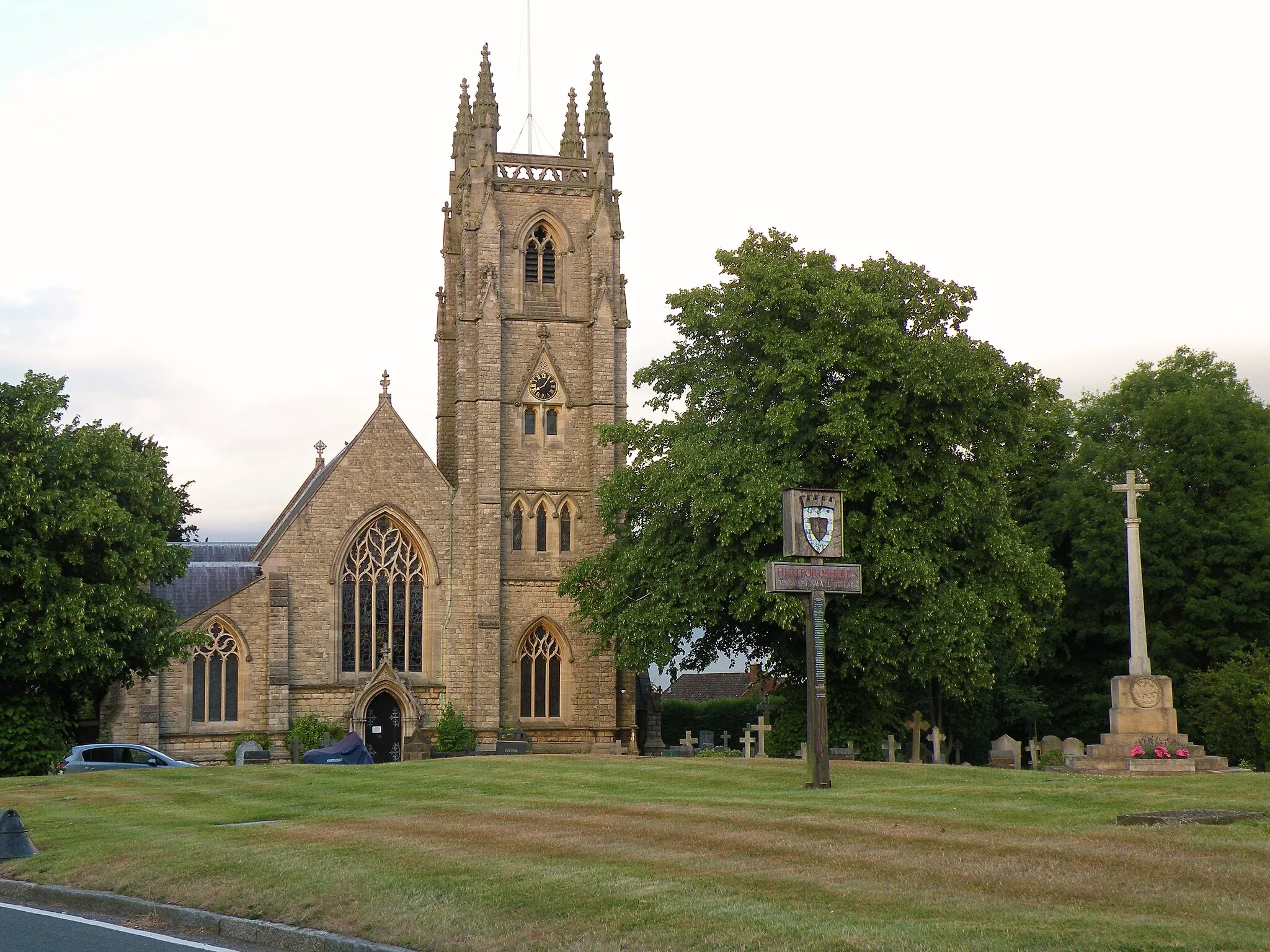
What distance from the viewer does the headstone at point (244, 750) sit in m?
39.7

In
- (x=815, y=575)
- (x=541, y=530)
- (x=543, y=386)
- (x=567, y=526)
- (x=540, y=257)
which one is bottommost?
(x=815, y=575)

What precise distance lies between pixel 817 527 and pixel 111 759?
19131mm

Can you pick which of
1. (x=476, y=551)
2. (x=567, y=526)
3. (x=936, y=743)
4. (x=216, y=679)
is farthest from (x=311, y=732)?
(x=936, y=743)

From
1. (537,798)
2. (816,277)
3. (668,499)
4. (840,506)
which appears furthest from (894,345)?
(537,798)

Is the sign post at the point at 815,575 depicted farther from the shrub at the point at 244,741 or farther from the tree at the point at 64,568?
the shrub at the point at 244,741

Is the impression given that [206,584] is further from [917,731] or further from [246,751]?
[917,731]

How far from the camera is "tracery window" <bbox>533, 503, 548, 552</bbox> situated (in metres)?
44.8

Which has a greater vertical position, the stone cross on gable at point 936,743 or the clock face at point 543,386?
the clock face at point 543,386

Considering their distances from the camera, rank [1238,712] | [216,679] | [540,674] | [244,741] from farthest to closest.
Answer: [540,674]
[216,679]
[244,741]
[1238,712]

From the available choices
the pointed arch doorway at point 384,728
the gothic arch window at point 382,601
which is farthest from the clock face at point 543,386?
the pointed arch doorway at point 384,728

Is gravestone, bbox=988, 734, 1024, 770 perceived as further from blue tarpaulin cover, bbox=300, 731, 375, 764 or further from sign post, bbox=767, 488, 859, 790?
sign post, bbox=767, 488, 859, 790

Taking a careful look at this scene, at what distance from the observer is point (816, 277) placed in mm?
32594

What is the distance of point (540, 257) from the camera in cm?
4669

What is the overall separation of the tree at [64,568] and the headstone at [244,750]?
21.4 feet
